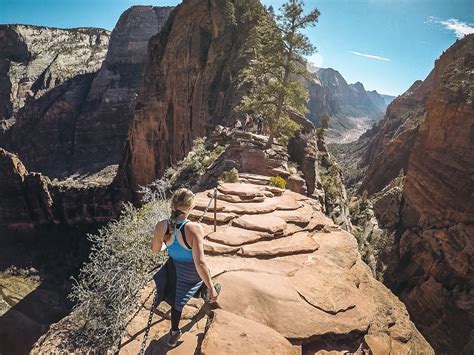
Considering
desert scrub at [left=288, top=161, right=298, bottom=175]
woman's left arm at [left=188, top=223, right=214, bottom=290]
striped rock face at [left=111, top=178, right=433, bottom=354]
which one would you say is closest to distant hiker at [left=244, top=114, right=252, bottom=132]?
desert scrub at [left=288, top=161, right=298, bottom=175]

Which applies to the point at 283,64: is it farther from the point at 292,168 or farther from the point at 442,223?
the point at 442,223

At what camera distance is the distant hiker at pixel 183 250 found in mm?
4438

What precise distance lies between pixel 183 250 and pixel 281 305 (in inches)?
86.4

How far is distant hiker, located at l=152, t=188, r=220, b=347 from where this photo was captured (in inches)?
175

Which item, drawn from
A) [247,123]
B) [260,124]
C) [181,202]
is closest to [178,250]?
[181,202]

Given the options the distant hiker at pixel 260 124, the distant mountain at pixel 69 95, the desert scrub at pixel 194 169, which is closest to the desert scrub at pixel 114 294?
the desert scrub at pixel 194 169

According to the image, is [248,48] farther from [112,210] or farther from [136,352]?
[136,352]

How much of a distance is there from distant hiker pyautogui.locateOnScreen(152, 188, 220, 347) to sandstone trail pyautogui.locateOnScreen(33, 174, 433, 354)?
592mm

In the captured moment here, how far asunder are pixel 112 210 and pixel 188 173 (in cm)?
3716

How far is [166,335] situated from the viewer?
5008mm

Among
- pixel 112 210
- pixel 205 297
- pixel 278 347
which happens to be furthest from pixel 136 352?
pixel 112 210

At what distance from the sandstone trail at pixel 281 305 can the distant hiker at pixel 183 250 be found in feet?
1.94

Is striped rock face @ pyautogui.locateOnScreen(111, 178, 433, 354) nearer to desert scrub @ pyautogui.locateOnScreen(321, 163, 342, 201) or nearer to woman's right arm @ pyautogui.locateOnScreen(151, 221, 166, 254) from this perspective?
woman's right arm @ pyautogui.locateOnScreen(151, 221, 166, 254)

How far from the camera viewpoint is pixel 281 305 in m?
5.59
